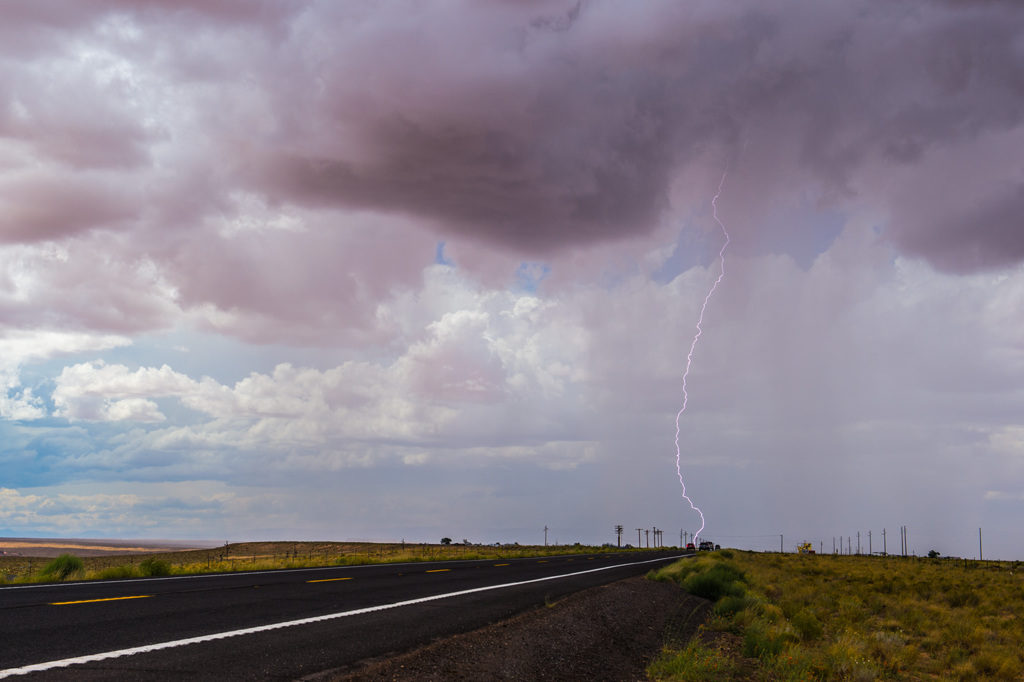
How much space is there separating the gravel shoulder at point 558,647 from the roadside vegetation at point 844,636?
0.74 m

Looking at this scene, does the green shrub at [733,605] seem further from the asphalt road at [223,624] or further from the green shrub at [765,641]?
the asphalt road at [223,624]

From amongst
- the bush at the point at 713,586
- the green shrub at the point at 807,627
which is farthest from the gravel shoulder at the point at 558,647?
the bush at the point at 713,586

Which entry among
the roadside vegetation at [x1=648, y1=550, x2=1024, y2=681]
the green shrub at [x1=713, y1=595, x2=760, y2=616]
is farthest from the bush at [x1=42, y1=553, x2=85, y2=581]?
the green shrub at [x1=713, y1=595, x2=760, y2=616]

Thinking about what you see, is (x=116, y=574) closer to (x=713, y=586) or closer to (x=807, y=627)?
(x=713, y=586)

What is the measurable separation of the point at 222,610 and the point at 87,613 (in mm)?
1882

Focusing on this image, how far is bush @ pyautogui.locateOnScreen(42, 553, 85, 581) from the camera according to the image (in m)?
19.9

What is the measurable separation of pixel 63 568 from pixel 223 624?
14.3 m

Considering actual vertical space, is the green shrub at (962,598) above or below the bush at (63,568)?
below

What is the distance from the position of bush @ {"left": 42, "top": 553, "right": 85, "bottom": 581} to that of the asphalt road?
16.7 ft

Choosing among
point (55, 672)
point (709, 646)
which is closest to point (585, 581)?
point (709, 646)

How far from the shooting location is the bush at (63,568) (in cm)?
1989

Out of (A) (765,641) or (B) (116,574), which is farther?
(B) (116,574)

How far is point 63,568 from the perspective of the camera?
20.5 metres

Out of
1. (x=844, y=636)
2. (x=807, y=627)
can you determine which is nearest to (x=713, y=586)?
(x=807, y=627)
